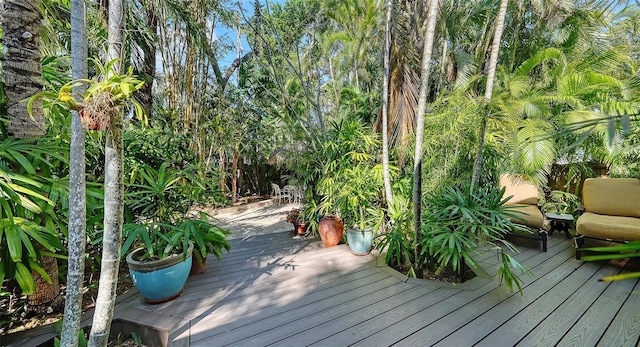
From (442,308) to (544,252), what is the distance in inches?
89.6

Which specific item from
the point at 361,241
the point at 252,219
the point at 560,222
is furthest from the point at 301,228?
the point at 560,222

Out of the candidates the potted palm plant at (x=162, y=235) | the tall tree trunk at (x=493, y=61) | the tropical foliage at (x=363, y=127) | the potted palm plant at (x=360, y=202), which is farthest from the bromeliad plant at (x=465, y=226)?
the potted palm plant at (x=162, y=235)

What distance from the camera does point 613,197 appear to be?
3445 millimetres

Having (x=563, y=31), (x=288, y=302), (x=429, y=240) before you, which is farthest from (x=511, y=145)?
(x=563, y=31)

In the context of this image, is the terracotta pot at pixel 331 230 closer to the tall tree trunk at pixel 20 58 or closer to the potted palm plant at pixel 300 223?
the potted palm plant at pixel 300 223

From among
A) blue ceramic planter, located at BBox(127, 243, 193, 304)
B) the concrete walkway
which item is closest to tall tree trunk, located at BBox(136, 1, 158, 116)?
the concrete walkway

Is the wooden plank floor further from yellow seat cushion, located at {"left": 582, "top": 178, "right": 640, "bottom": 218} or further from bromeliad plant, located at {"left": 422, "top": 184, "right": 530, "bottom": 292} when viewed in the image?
yellow seat cushion, located at {"left": 582, "top": 178, "right": 640, "bottom": 218}

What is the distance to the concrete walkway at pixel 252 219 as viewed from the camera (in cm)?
495

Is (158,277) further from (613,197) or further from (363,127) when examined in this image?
(613,197)

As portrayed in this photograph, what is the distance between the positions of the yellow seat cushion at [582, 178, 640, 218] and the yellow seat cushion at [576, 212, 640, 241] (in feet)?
0.49

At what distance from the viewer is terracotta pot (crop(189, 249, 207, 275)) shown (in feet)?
9.15

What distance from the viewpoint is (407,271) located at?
2775 mm

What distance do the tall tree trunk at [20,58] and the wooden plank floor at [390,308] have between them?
5.23ft

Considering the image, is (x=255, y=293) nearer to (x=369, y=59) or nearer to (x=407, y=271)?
(x=407, y=271)
